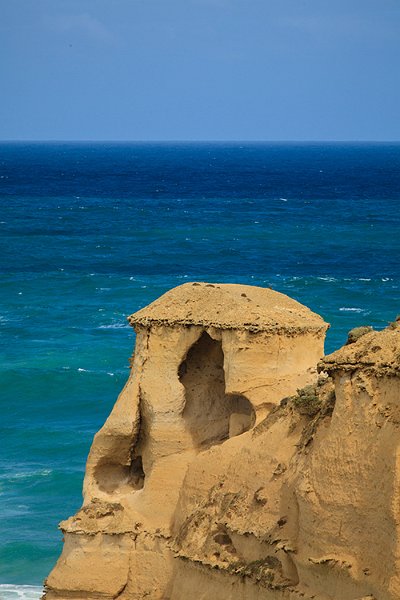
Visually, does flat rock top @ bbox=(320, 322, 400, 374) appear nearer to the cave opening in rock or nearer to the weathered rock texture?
the weathered rock texture

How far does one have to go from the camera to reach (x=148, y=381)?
2225cm

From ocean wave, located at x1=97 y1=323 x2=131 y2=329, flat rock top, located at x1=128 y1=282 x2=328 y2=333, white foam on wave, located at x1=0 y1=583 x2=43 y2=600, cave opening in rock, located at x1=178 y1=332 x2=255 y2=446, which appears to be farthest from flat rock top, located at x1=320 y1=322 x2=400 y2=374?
ocean wave, located at x1=97 y1=323 x2=131 y2=329

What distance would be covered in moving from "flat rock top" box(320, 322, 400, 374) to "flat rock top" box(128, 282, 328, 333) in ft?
13.8

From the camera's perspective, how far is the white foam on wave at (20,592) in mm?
30203

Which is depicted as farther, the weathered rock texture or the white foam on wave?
the white foam on wave

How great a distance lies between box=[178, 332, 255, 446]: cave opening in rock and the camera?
22031mm

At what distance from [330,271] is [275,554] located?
7249 centimetres

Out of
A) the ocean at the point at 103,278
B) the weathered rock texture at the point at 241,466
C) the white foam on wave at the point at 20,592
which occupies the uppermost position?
the weathered rock texture at the point at 241,466

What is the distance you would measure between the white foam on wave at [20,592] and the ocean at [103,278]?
0.21 feet

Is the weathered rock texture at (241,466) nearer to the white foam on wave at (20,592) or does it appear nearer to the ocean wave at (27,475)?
the white foam on wave at (20,592)

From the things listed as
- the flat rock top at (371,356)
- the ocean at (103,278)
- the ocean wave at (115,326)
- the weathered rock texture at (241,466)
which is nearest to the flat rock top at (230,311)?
the weathered rock texture at (241,466)

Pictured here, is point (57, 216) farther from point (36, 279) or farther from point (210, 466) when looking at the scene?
point (210, 466)

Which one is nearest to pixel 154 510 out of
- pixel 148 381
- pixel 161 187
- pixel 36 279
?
pixel 148 381

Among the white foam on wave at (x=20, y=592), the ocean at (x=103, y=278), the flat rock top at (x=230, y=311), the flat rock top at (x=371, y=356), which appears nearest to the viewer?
the flat rock top at (x=371, y=356)
